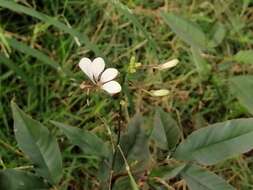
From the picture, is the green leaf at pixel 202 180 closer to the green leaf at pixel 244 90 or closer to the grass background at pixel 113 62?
the green leaf at pixel 244 90

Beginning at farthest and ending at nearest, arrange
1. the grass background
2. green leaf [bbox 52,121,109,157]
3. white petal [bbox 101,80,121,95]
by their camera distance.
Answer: the grass background → green leaf [bbox 52,121,109,157] → white petal [bbox 101,80,121,95]

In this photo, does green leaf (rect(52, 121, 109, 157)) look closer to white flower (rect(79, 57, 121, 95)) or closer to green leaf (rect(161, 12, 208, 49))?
white flower (rect(79, 57, 121, 95))

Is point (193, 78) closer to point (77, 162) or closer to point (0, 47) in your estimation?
point (77, 162)

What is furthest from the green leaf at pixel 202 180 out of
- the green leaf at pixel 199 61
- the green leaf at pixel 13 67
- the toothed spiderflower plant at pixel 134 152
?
the green leaf at pixel 13 67

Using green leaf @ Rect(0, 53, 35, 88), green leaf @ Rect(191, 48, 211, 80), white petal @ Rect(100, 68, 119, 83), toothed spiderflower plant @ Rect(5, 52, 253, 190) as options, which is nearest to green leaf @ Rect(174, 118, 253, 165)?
toothed spiderflower plant @ Rect(5, 52, 253, 190)

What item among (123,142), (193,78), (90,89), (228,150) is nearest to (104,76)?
(90,89)
